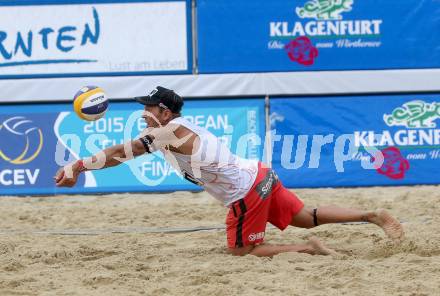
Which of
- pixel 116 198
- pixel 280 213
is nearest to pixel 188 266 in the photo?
pixel 280 213

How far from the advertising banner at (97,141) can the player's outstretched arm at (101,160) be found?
4227mm

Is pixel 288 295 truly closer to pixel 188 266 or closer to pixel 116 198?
pixel 188 266

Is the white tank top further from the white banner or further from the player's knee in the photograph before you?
the white banner

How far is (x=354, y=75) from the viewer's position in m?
9.05

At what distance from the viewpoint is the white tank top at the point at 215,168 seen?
495 cm

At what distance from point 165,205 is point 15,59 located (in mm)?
2804

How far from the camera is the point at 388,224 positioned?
5.00 metres

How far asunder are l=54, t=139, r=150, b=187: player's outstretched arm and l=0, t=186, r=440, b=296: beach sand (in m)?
0.55

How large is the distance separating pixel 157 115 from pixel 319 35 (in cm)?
466

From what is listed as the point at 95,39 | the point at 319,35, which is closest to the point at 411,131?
Answer: the point at 319,35

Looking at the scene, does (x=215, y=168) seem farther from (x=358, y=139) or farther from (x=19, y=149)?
(x=19, y=149)

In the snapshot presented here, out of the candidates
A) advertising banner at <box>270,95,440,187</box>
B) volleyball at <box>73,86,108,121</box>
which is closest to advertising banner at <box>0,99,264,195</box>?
advertising banner at <box>270,95,440,187</box>

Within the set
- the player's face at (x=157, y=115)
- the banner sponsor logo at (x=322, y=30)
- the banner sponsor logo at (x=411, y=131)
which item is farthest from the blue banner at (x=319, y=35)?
the player's face at (x=157, y=115)

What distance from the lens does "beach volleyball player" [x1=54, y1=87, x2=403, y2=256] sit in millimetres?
4914
